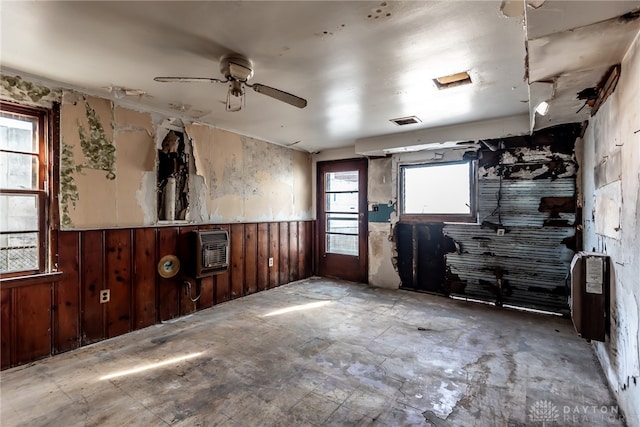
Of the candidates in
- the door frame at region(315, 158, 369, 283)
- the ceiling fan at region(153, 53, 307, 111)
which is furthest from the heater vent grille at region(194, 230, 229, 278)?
the door frame at region(315, 158, 369, 283)

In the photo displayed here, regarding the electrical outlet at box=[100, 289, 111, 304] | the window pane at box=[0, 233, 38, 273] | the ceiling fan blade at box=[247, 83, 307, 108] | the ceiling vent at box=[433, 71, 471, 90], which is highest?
the ceiling vent at box=[433, 71, 471, 90]

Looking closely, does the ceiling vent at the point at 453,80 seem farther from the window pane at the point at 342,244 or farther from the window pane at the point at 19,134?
the window pane at the point at 19,134

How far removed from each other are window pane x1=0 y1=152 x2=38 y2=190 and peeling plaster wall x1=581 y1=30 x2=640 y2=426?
4531 mm

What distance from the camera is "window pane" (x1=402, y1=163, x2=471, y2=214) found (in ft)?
14.9

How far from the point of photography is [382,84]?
9.34 feet

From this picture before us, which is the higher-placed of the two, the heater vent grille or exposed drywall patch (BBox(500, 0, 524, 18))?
exposed drywall patch (BBox(500, 0, 524, 18))

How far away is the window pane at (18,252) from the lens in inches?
101

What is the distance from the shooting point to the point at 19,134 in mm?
2693

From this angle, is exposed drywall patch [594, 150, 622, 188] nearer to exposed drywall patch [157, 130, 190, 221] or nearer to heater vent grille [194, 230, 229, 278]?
heater vent grille [194, 230, 229, 278]

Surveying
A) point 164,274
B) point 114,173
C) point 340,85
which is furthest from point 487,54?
point 164,274

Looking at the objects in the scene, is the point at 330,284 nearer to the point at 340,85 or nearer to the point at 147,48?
the point at 340,85

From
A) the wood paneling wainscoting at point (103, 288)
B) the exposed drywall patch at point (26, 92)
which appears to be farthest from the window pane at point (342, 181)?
the exposed drywall patch at point (26, 92)

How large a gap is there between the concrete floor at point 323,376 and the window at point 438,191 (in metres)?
1.61

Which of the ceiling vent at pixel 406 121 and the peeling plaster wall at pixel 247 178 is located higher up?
the ceiling vent at pixel 406 121
